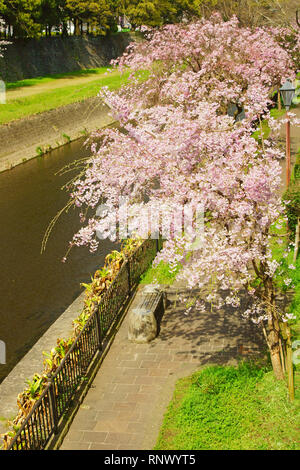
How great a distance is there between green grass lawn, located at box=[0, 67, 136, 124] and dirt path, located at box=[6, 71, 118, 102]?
0.58 metres

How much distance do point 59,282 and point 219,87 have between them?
32.5 ft

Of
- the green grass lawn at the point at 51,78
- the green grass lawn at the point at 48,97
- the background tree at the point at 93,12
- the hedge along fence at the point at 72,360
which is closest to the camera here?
the hedge along fence at the point at 72,360

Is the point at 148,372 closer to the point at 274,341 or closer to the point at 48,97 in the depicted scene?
the point at 274,341

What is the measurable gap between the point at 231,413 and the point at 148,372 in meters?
2.18

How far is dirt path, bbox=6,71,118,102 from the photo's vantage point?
1691 inches

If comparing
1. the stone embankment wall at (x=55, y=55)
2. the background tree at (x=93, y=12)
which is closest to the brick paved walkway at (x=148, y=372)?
the stone embankment wall at (x=55, y=55)

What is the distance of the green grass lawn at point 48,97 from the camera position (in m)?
36.1

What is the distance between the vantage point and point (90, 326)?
422 inches

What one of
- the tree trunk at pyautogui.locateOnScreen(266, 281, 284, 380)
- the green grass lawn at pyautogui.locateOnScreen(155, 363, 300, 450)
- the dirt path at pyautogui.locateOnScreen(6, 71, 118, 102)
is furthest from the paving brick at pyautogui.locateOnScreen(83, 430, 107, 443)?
the dirt path at pyautogui.locateOnScreen(6, 71, 118, 102)

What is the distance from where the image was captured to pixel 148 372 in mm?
10188

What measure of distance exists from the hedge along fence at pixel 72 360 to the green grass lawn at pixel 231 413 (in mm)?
1887

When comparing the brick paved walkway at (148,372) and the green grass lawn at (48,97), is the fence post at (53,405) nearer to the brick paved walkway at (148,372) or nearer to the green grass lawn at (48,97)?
the brick paved walkway at (148,372)

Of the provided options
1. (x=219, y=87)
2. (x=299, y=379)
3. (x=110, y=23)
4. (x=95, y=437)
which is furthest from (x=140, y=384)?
(x=110, y=23)
